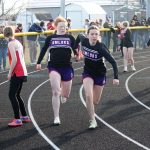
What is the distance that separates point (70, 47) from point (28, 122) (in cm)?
171

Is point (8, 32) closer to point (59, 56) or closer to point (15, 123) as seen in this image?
point (59, 56)

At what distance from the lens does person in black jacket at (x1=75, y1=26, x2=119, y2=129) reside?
843cm

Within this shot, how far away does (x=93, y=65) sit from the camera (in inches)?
338

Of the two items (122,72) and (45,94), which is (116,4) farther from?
(45,94)

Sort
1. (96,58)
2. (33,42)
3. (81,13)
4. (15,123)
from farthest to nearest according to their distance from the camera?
(81,13), (33,42), (15,123), (96,58)

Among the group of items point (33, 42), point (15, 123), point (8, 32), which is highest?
point (8, 32)

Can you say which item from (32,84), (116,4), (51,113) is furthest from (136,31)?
(116,4)

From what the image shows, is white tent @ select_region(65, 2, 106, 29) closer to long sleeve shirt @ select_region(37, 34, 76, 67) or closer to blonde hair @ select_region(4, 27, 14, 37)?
long sleeve shirt @ select_region(37, 34, 76, 67)

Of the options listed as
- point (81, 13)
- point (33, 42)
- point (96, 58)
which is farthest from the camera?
point (81, 13)

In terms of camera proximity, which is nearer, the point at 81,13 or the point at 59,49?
the point at 59,49

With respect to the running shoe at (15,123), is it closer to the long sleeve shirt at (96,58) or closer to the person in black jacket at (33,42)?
the long sleeve shirt at (96,58)

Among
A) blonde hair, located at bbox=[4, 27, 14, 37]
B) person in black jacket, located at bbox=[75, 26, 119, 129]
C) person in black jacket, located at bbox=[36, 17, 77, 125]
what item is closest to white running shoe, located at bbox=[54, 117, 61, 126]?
person in black jacket, located at bbox=[36, 17, 77, 125]

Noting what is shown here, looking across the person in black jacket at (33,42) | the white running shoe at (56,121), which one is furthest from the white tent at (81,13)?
the white running shoe at (56,121)

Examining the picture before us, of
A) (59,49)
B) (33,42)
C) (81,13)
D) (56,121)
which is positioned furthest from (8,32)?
(81,13)
